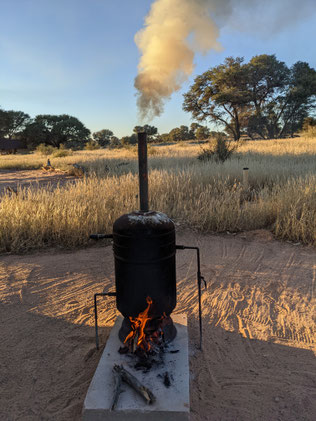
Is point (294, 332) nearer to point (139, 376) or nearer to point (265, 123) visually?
point (139, 376)

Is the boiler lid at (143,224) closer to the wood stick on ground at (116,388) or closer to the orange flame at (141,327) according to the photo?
the orange flame at (141,327)

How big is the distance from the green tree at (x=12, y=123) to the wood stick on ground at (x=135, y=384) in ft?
154

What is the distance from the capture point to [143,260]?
216cm

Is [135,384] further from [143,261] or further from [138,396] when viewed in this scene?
[143,261]

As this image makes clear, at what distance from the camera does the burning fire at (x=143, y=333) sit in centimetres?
217

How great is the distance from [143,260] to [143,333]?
1.65ft

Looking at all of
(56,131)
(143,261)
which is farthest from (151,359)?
(56,131)

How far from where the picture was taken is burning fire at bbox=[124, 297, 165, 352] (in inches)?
85.5

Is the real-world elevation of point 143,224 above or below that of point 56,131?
below

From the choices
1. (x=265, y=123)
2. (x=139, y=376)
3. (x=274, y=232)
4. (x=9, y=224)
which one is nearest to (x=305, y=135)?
(x=265, y=123)

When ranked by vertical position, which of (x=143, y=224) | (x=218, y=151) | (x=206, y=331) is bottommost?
(x=206, y=331)

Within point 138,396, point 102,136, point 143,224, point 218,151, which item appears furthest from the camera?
point 102,136

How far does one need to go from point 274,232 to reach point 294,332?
258 cm

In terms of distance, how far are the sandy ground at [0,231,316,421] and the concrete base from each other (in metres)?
0.19
